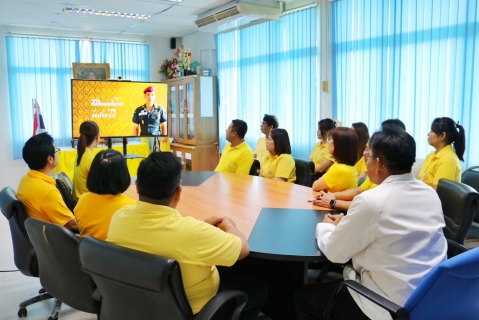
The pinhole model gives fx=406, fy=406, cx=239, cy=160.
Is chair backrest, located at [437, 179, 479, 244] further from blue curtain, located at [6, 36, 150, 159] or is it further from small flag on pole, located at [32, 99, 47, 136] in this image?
blue curtain, located at [6, 36, 150, 159]

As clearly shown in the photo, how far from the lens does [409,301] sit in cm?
141

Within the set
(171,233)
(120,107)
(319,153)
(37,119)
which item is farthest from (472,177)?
(37,119)

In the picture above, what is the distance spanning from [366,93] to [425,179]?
150 cm

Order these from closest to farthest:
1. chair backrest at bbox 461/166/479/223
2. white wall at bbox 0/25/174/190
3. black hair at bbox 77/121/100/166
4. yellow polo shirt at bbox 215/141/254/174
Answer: chair backrest at bbox 461/166/479/223 → black hair at bbox 77/121/100/166 → yellow polo shirt at bbox 215/141/254/174 → white wall at bbox 0/25/174/190

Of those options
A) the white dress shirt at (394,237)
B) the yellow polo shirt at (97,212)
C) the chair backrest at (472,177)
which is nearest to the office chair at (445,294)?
the white dress shirt at (394,237)

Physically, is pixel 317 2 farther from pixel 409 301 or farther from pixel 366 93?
pixel 409 301

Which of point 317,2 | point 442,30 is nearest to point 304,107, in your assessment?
point 317,2

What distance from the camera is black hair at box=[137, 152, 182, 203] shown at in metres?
1.51

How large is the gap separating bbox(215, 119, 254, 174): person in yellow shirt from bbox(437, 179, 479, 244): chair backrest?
2.11 meters

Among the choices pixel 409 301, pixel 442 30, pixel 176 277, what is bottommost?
pixel 409 301

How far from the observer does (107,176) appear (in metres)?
2.04

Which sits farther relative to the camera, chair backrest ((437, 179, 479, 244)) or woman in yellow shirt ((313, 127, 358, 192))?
woman in yellow shirt ((313, 127, 358, 192))

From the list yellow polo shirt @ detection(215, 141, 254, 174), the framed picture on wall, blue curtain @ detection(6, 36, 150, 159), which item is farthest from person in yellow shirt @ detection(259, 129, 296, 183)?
blue curtain @ detection(6, 36, 150, 159)

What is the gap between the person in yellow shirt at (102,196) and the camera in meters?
2.05
